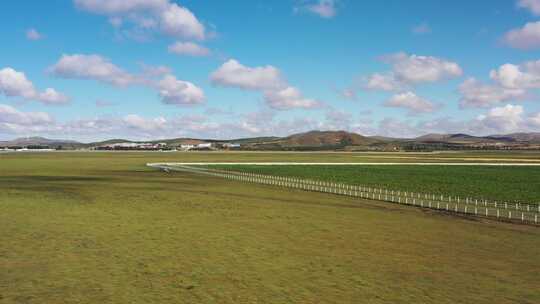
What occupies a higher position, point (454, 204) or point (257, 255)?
point (454, 204)

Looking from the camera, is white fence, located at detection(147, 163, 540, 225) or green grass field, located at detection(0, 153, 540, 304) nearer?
green grass field, located at detection(0, 153, 540, 304)

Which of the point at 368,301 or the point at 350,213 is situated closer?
the point at 368,301

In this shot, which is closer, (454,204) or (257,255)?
(257,255)

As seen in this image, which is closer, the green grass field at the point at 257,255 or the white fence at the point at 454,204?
the green grass field at the point at 257,255

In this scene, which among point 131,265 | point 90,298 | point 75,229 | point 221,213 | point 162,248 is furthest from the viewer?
point 221,213

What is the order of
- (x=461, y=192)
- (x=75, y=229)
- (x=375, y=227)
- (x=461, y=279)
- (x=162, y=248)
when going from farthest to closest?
(x=461, y=192)
(x=375, y=227)
(x=75, y=229)
(x=162, y=248)
(x=461, y=279)

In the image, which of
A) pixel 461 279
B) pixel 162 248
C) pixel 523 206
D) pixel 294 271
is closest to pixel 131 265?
pixel 162 248

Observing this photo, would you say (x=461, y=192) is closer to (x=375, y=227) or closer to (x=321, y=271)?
(x=375, y=227)
